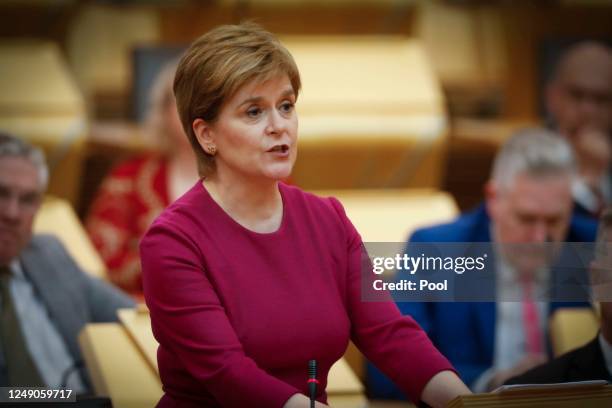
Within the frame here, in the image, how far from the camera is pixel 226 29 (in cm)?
183

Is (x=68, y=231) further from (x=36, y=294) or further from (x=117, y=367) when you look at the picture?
(x=117, y=367)

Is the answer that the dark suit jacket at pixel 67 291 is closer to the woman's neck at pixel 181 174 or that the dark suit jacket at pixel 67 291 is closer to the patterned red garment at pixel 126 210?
the patterned red garment at pixel 126 210

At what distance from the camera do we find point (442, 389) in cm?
188

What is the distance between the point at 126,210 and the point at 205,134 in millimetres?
1761

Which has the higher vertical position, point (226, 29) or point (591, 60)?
point (226, 29)

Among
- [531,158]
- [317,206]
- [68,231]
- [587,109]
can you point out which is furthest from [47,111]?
[317,206]

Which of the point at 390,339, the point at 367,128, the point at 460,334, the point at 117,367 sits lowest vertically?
the point at 460,334

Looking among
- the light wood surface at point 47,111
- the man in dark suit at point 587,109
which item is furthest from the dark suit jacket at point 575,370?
the light wood surface at point 47,111

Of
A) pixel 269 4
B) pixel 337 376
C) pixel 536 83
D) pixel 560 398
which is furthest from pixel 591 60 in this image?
pixel 560 398

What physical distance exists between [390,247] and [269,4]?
8.09 ft

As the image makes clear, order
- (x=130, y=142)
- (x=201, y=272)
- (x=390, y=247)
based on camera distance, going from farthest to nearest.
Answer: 1. (x=130, y=142)
2. (x=390, y=247)
3. (x=201, y=272)

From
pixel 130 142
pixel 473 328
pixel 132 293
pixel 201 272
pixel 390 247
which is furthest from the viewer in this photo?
pixel 130 142

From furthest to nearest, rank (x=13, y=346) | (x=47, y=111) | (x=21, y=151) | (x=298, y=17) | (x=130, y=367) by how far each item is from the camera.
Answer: (x=298, y=17) < (x=47, y=111) < (x=21, y=151) < (x=13, y=346) < (x=130, y=367)

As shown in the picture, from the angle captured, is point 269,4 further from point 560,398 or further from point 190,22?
point 560,398
